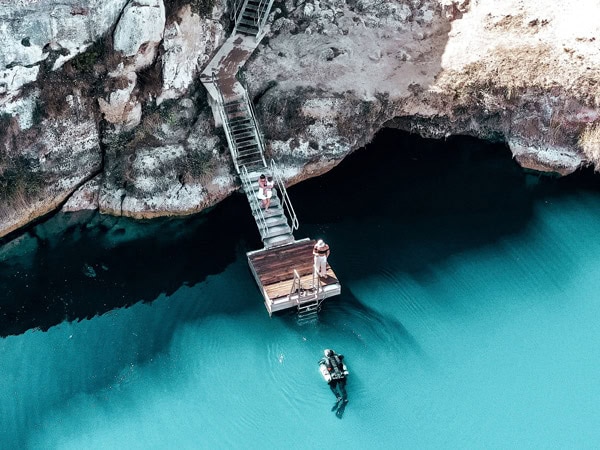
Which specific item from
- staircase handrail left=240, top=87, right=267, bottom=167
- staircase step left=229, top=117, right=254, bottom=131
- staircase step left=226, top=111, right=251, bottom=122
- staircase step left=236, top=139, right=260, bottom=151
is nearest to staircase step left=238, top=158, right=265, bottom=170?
staircase handrail left=240, top=87, right=267, bottom=167

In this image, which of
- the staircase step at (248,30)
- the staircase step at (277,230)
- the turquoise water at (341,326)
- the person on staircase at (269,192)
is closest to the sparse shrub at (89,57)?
the turquoise water at (341,326)

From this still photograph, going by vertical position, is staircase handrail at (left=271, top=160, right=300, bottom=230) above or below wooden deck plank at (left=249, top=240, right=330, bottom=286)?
above

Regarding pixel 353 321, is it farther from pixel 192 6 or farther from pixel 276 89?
pixel 192 6

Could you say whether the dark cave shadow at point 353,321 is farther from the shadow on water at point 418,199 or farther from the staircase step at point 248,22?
the staircase step at point 248,22

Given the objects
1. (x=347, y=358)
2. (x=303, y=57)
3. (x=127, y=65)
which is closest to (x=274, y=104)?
(x=303, y=57)

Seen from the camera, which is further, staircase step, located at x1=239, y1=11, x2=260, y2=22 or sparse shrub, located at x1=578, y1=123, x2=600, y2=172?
staircase step, located at x1=239, y1=11, x2=260, y2=22

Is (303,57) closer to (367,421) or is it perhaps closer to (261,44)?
(261,44)

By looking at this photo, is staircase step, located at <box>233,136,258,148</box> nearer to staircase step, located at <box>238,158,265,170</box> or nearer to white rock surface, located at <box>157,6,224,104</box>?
staircase step, located at <box>238,158,265,170</box>
